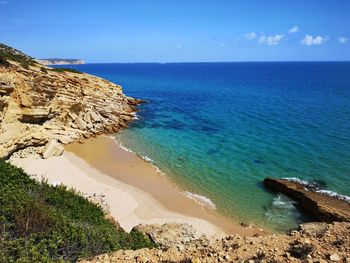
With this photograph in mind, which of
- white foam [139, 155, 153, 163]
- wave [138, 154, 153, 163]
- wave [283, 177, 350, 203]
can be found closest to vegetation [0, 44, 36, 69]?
wave [138, 154, 153, 163]

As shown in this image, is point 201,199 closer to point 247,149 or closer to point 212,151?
point 212,151

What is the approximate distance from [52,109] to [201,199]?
1948 cm

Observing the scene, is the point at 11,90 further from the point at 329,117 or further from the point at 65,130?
the point at 329,117

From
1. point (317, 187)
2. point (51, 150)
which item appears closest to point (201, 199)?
point (317, 187)

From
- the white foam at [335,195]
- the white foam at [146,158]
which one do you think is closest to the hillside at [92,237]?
the white foam at [335,195]

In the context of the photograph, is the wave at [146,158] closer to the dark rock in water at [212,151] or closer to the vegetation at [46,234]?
the dark rock in water at [212,151]

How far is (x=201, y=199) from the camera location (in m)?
25.7

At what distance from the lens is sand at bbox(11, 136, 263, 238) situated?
22.4 meters

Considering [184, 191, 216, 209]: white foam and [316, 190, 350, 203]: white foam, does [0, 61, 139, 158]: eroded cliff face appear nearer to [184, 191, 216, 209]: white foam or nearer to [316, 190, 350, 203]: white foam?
[184, 191, 216, 209]: white foam

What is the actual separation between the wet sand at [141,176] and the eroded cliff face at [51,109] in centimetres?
308

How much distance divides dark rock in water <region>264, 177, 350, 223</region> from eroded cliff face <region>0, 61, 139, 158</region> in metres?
21.2

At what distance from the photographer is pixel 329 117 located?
1970 inches

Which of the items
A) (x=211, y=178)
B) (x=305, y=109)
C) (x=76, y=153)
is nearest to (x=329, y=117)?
(x=305, y=109)

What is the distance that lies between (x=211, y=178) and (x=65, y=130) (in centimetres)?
1967
